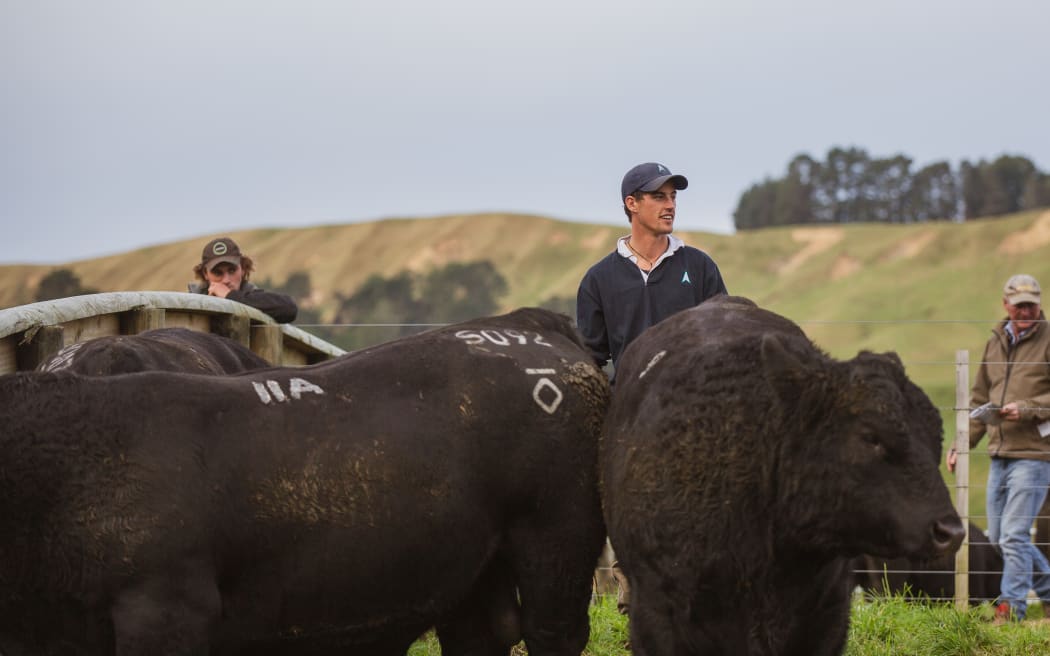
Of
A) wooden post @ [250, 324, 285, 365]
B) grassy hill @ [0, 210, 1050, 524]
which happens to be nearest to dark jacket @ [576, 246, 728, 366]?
wooden post @ [250, 324, 285, 365]

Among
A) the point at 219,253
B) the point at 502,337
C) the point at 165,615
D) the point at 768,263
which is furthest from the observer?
the point at 768,263

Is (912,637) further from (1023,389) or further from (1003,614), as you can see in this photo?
(1023,389)

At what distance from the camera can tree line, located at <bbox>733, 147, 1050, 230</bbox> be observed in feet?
383

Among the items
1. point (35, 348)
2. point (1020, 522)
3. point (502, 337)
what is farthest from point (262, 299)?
point (1020, 522)

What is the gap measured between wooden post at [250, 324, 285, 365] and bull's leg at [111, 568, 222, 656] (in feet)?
18.5

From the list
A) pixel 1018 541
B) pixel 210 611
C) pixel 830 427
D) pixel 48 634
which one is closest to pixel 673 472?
pixel 830 427

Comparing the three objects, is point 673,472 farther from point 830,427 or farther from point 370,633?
point 370,633

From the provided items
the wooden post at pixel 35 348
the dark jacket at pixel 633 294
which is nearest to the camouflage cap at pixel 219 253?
the wooden post at pixel 35 348

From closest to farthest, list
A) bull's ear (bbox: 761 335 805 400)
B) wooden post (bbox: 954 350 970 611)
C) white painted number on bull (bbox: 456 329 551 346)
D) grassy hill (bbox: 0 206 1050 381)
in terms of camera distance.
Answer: bull's ear (bbox: 761 335 805 400) → white painted number on bull (bbox: 456 329 551 346) → wooden post (bbox: 954 350 970 611) → grassy hill (bbox: 0 206 1050 381)

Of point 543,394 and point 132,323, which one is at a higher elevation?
point 132,323

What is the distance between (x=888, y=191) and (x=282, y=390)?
12685 centimetres

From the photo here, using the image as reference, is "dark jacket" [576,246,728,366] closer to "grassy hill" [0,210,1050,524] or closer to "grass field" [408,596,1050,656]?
"grass field" [408,596,1050,656]

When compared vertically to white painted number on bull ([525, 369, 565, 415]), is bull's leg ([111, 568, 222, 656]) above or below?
below

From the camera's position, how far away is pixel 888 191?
411 ft
